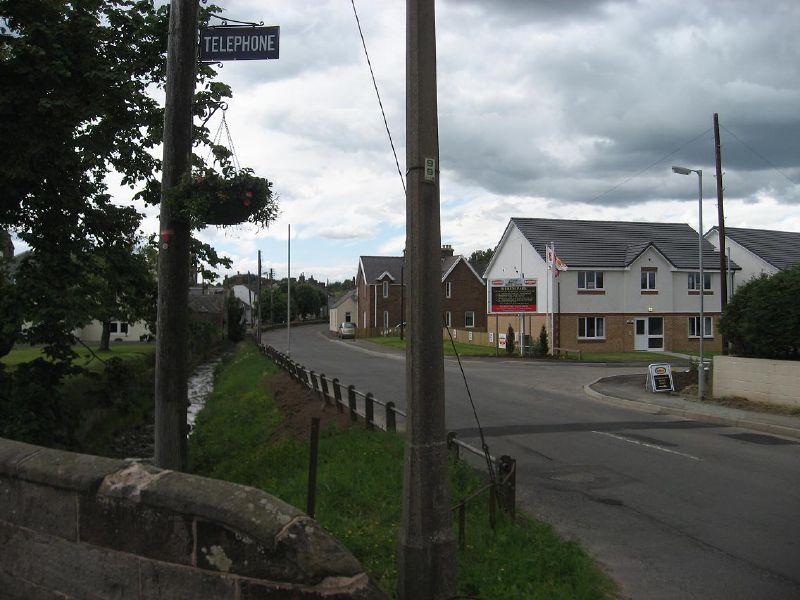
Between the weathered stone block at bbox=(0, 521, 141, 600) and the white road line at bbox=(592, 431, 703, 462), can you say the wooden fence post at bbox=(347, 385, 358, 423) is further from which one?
the weathered stone block at bbox=(0, 521, 141, 600)

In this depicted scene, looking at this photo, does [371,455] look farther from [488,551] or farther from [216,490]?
[216,490]

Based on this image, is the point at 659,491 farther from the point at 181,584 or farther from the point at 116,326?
the point at 116,326

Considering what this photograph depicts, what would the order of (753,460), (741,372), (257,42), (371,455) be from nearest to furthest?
1. (257,42)
2. (371,455)
3. (753,460)
4. (741,372)

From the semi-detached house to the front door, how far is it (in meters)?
0.06

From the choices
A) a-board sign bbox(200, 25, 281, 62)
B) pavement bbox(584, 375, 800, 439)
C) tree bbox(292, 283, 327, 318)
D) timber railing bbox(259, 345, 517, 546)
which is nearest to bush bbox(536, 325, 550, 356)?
pavement bbox(584, 375, 800, 439)

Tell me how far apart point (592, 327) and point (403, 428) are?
112 ft

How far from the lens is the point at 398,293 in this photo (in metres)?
77.7

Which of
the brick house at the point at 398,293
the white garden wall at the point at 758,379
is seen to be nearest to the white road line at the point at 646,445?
the white garden wall at the point at 758,379

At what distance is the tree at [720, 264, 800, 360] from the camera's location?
666 inches

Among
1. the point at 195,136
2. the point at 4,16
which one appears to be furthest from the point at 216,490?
the point at 4,16

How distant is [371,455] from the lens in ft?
31.3

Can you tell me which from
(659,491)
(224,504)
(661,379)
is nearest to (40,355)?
(224,504)

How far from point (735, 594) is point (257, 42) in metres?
6.37

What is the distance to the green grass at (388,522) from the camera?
18.1ft
